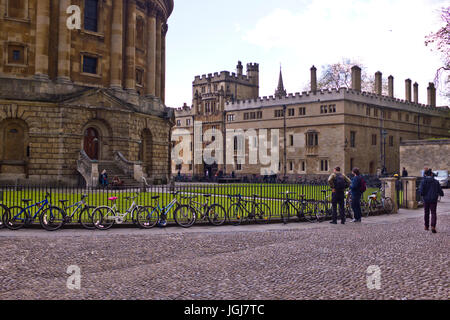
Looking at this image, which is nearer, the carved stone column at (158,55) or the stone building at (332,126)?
Result: the carved stone column at (158,55)

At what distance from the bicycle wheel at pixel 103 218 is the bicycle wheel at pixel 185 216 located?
204 cm

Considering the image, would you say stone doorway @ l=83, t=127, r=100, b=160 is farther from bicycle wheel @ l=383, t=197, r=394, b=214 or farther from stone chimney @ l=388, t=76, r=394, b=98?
stone chimney @ l=388, t=76, r=394, b=98

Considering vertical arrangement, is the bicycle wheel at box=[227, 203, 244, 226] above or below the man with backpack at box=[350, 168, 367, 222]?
below

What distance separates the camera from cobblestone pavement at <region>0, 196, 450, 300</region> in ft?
23.6

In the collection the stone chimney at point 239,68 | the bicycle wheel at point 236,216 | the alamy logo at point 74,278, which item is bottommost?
the alamy logo at point 74,278

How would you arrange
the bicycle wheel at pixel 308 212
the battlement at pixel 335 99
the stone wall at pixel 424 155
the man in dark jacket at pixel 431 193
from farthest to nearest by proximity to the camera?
the battlement at pixel 335 99
the stone wall at pixel 424 155
the bicycle wheel at pixel 308 212
the man in dark jacket at pixel 431 193

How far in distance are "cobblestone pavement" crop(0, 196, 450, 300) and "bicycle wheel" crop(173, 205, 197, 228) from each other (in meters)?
1.03

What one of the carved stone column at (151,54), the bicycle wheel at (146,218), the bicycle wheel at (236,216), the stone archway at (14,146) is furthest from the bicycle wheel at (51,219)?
the carved stone column at (151,54)

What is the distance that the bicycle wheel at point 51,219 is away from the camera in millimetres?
14555

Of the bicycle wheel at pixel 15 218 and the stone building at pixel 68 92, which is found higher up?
the stone building at pixel 68 92

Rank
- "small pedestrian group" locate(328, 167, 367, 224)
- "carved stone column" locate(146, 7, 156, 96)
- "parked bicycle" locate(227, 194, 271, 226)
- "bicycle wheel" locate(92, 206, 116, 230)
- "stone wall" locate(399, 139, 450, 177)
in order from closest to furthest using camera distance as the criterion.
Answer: "bicycle wheel" locate(92, 206, 116, 230)
"parked bicycle" locate(227, 194, 271, 226)
"small pedestrian group" locate(328, 167, 367, 224)
"carved stone column" locate(146, 7, 156, 96)
"stone wall" locate(399, 139, 450, 177)

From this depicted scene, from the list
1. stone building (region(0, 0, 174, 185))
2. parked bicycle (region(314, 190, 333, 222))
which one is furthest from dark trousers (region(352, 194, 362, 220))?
stone building (region(0, 0, 174, 185))

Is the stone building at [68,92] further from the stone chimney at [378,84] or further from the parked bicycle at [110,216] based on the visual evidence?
the stone chimney at [378,84]
